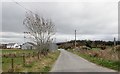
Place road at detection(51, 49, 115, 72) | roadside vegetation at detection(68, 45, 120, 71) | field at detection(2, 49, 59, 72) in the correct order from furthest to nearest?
roadside vegetation at detection(68, 45, 120, 71) < road at detection(51, 49, 115, 72) < field at detection(2, 49, 59, 72)

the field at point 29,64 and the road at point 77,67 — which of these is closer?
the field at point 29,64

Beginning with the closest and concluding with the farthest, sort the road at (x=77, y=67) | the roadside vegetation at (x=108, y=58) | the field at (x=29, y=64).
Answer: the field at (x=29, y=64)
the road at (x=77, y=67)
the roadside vegetation at (x=108, y=58)

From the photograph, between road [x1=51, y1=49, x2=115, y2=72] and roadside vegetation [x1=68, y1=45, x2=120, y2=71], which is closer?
road [x1=51, y1=49, x2=115, y2=72]

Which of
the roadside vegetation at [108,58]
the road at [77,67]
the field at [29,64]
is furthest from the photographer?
the roadside vegetation at [108,58]

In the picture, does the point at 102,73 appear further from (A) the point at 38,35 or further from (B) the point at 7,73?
(A) the point at 38,35

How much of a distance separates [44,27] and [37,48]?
4.14 meters

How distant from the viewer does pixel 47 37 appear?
4562 centimetres

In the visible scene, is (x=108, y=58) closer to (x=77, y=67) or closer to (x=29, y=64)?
(x=77, y=67)

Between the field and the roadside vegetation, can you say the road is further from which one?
the roadside vegetation

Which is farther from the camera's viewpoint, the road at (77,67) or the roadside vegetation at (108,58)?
the roadside vegetation at (108,58)

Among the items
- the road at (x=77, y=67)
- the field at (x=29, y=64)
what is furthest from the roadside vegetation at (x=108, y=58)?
the field at (x=29, y=64)

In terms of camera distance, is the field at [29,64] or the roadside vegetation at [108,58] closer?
the field at [29,64]

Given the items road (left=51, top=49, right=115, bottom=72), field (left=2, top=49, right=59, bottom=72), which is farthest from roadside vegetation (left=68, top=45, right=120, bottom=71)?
field (left=2, top=49, right=59, bottom=72)

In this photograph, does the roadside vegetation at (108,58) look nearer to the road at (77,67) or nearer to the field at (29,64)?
the road at (77,67)
